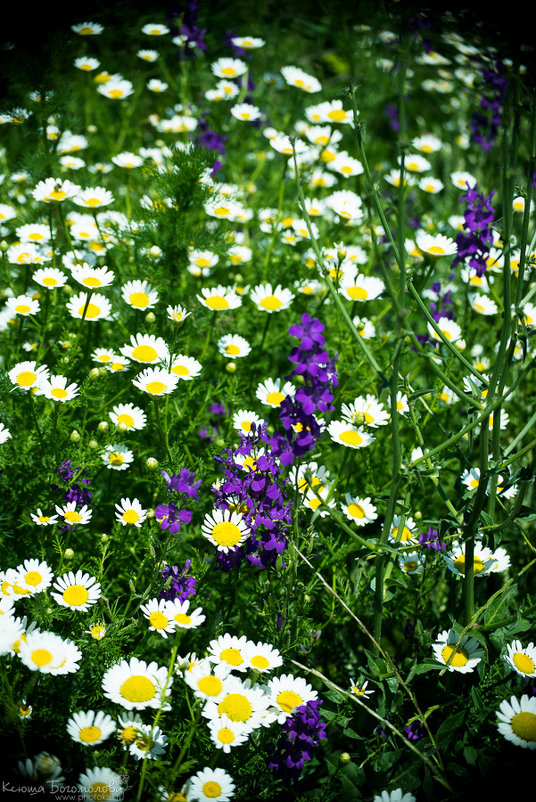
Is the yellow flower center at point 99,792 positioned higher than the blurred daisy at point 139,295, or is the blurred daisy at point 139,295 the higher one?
the blurred daisy at point 139,295

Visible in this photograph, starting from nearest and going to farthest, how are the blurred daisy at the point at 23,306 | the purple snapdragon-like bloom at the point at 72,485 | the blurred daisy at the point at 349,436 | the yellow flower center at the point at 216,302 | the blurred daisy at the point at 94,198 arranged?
the purple snapdragon-like bloom at the point at 72,485
the blurred daisy at the point at 349,436
the blurred daisy at the point at 23,306
the yellow flower center at the point at 216,302
the blurred daisy at the point at 94,198

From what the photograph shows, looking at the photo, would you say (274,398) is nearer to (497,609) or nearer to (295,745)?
(497,609)

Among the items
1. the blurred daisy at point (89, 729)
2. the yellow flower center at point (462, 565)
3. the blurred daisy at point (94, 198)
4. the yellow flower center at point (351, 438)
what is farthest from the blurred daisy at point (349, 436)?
the blurred daisy at point (94, 198)

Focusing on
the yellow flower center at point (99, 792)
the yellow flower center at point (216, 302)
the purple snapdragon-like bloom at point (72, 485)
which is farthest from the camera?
the yellow flower center at point (216, 302)

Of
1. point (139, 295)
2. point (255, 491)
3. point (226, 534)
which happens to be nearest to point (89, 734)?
point (226, 534)

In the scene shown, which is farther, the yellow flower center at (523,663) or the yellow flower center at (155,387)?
the yellow flower center at (155,387)

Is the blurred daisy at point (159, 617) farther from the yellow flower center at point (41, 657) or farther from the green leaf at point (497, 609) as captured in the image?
the green leaf at point (497, 609)

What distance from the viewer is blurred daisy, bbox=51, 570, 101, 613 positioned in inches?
68.0

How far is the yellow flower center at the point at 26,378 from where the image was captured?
209 cm

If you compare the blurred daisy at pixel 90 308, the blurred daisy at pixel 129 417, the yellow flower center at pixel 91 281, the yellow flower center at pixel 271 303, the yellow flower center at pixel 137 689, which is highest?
the yellow flower center at pixel 271 303

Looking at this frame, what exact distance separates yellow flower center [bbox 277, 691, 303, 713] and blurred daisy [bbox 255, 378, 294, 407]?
100 cm

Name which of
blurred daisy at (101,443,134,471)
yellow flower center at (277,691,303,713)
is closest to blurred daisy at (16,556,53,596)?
blurred daisy at (101,443,134,471)

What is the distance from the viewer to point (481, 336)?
3.46 m

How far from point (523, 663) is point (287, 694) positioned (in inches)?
23.3
